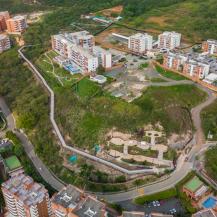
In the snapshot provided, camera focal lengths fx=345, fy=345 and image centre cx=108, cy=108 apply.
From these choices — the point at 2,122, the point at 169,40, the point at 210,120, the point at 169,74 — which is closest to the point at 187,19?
the point at 169,40

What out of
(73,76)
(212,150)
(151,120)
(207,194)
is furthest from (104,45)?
(207,194)

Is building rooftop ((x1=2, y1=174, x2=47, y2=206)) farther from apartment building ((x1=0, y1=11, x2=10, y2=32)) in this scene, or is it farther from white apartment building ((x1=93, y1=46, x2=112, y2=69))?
apartment building ((x1=0, y1=11, x2=10, y2=32))

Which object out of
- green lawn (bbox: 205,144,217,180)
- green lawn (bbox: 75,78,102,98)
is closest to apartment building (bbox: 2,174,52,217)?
green lawn (bbox: 75,78,102,98)

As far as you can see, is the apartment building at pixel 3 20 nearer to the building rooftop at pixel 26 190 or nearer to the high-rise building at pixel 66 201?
the building rooftop at pixel 26 190

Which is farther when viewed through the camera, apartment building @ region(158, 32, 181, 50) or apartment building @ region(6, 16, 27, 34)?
apartment building @ region(6, 16, 27, 34)

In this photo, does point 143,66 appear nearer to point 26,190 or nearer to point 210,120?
point 210,120

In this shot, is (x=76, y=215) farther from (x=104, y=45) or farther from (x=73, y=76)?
(x=104, y=45)
